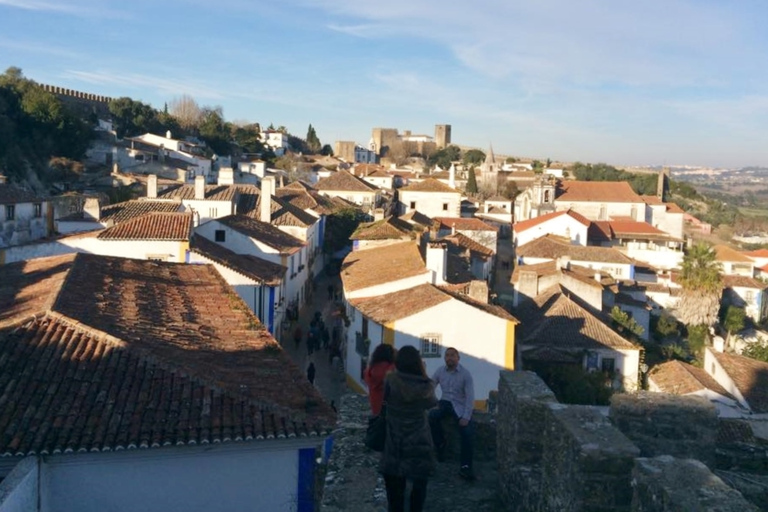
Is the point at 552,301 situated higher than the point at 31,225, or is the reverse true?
the point at 31,225

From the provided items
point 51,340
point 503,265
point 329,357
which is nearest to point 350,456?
point 51,340

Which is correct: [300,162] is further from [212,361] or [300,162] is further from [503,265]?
[212,361]

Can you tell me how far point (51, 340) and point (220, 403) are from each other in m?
2.92

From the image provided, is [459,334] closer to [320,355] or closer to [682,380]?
[320,355]

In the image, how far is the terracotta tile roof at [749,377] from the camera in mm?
25031

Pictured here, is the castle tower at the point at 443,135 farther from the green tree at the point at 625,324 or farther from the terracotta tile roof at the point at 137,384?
the terracotta tile roof at the point at 137,384

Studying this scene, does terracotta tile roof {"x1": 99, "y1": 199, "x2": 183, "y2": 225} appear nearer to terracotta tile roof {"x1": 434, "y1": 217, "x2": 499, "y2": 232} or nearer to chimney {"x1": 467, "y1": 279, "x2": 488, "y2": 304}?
chimney {"x1": 467, "y1": 279, "x2": 488, "y2": 304}

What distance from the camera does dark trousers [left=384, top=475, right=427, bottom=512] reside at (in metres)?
5.56

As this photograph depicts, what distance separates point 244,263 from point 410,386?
18574 millimetres

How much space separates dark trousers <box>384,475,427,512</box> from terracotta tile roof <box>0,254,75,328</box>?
7259mm

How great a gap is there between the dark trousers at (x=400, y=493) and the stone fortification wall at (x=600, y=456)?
3.07 feet

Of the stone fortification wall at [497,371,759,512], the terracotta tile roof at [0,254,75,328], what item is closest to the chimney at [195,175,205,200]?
the terracotta tile roof at [0,254,75,328]

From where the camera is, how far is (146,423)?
26.9 ft

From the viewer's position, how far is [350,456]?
21.7ft
